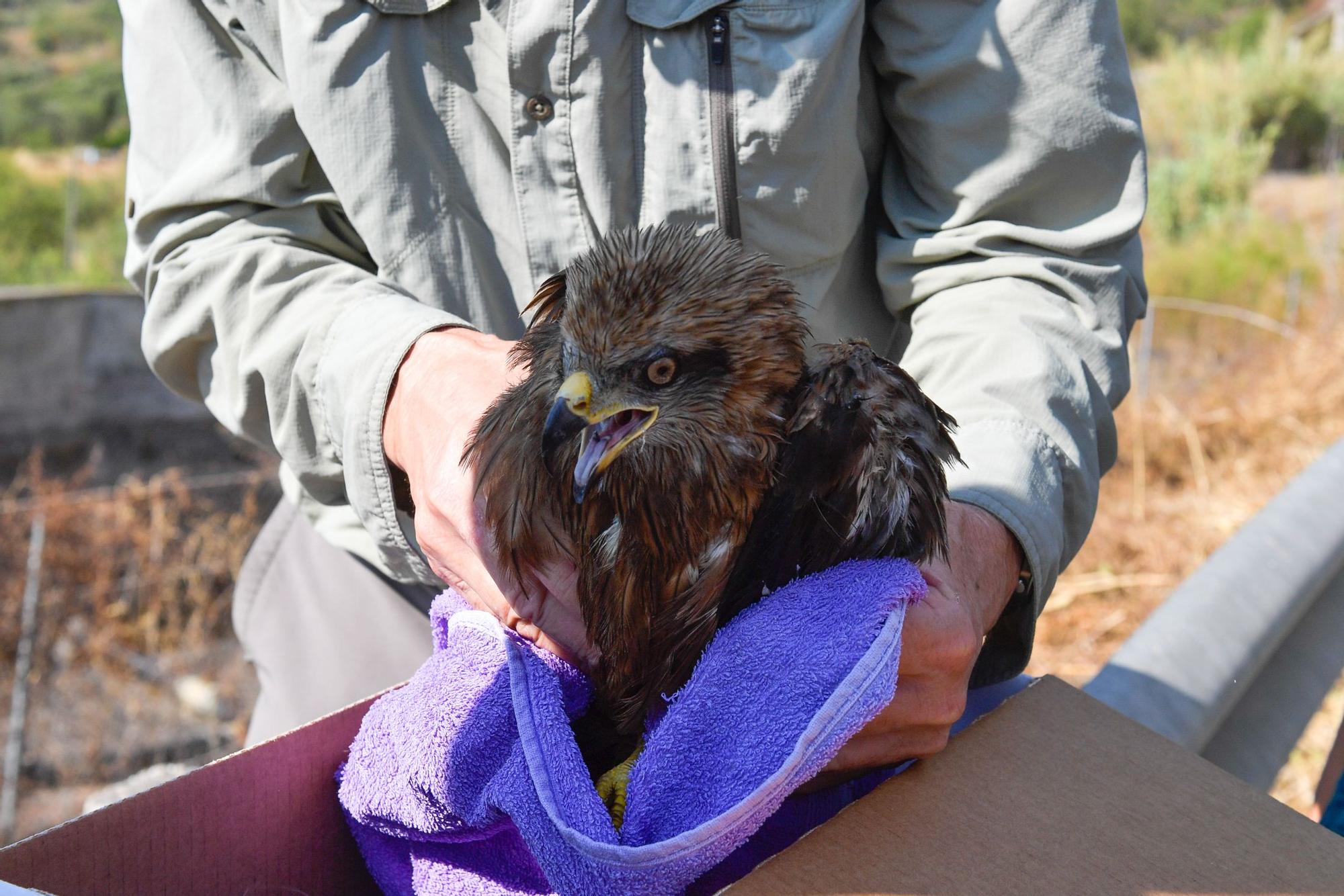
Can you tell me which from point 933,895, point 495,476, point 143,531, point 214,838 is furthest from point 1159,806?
point 143,531

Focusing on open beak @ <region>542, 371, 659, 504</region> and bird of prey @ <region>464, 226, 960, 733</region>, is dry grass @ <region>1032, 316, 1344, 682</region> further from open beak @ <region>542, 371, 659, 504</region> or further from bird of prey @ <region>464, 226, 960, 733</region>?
open beak @ <region>542, 371, 659, 504</region>

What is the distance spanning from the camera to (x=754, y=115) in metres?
1.87

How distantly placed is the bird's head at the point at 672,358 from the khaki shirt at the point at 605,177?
1.47 ft

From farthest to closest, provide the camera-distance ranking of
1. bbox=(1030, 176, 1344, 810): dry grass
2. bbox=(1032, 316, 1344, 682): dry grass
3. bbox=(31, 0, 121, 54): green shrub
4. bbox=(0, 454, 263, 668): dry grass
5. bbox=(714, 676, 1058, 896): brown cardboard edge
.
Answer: bbox=(31, 0, 121, 54): green shrub < bbox=(0, 454, 263, 668): dry grass < bbox=(1032, 316, 1344, 682): dry grass < bbox=(1030, 176, 1344, 810): dry grass < bbox=(714, 676, 1058, 896): brown cardboard edge

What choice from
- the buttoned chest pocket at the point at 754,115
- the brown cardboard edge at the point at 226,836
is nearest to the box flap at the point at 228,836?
the brown cardboard edge at the point at 226,836

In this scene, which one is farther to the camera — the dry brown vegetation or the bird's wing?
the dry brown vegetation

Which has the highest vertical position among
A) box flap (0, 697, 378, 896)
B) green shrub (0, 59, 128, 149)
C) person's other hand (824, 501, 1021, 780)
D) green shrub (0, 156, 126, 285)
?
person's other hand (824, 501, 1021, 780)

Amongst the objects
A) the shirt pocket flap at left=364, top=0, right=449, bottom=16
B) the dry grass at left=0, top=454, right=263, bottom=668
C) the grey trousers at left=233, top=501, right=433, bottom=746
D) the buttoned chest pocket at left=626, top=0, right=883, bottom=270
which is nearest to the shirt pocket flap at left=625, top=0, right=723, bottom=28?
the buttoned chest pocket at left=626, top=0, right=883, bottom=270

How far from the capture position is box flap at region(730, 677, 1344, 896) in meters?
1.21

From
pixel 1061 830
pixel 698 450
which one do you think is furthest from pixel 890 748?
pixel 698 450

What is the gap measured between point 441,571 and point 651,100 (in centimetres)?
92

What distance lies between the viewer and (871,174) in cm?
220

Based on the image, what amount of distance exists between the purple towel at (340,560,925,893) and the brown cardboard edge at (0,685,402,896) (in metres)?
0.07

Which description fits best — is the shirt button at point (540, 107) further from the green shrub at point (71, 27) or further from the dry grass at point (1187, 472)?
the green shrub at point (71, 27)
